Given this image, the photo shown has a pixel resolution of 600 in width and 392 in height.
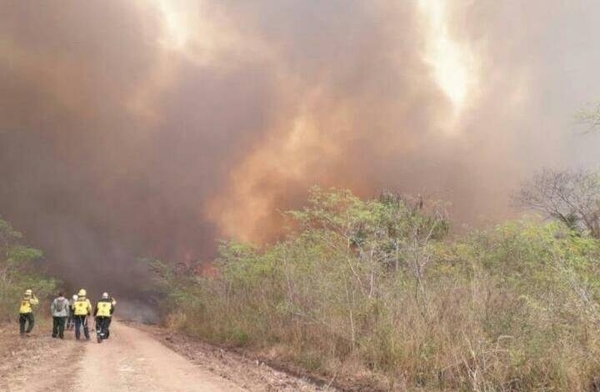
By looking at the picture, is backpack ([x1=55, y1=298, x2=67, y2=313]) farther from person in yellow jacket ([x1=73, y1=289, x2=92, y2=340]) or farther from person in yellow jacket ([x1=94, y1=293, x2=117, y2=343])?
person in yellow jacket ([x1=94, y1=293, x2=117, y2=343])

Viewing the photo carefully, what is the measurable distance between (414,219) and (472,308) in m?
4.95

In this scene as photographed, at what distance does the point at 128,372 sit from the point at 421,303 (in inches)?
327

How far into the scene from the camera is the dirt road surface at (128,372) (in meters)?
12.2

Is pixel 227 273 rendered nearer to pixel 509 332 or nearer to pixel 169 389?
pixel 169 389

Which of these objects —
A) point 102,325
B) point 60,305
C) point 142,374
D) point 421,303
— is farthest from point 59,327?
point 421,303

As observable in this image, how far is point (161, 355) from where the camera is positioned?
19.8 metres

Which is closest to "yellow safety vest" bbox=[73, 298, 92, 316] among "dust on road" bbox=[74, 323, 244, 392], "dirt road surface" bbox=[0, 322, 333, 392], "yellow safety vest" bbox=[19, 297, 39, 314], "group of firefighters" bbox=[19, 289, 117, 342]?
"group of firefighters" bbox=[19, 289, 117, 342]

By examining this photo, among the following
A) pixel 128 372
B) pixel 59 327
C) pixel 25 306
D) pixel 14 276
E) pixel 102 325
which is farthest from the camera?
pixel 14 276

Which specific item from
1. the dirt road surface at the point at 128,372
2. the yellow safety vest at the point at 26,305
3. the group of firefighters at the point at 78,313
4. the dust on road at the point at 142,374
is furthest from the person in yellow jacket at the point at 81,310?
the dust on road at the point at 142,374

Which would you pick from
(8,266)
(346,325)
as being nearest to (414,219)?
(346,325)

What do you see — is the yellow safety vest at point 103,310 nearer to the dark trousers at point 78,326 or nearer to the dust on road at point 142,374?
the dark trousers at point 78,326

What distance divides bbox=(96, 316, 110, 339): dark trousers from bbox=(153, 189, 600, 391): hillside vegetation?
18.1ft

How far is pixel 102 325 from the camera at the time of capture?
2534 centimetres

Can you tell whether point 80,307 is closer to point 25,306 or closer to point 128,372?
point 25,306
